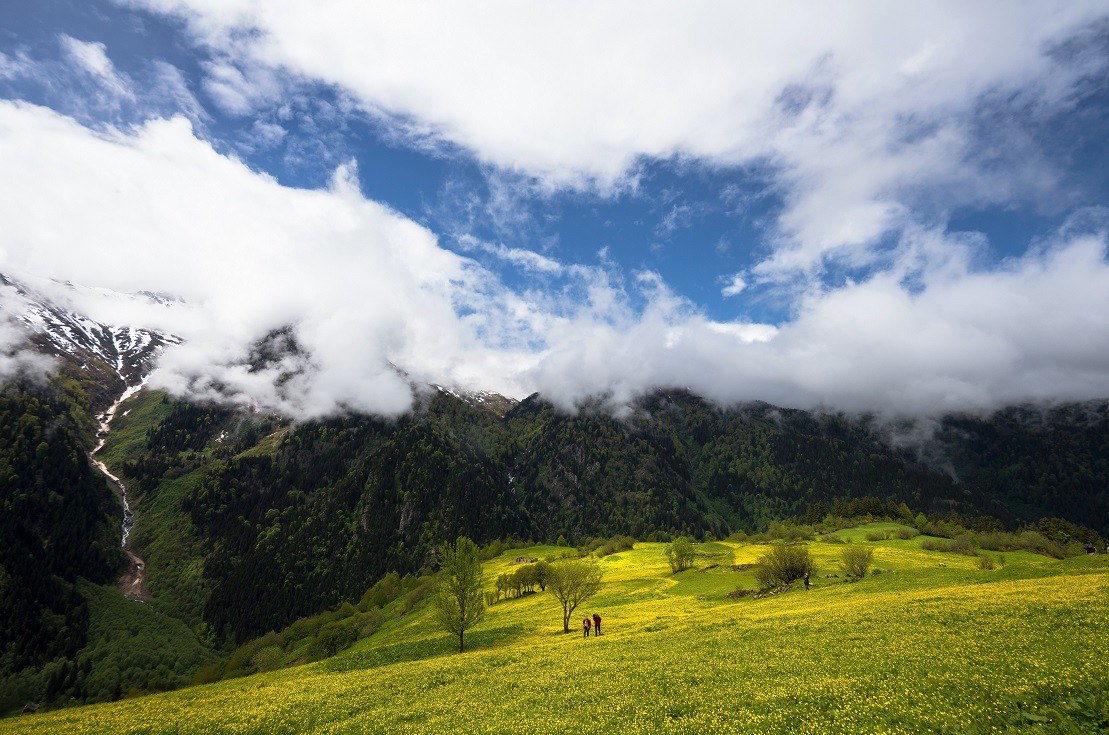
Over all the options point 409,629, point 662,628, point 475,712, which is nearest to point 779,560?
point 662,628

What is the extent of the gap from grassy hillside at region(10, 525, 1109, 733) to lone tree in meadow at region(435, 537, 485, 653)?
6160 millimetres

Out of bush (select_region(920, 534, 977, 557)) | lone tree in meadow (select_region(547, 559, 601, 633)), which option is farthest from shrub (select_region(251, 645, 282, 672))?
bush (select_region(920, 534, 977, 557))

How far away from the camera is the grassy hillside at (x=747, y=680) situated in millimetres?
19094

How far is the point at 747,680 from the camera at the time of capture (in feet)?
82.6

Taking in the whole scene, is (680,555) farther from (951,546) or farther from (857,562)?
(951,546)

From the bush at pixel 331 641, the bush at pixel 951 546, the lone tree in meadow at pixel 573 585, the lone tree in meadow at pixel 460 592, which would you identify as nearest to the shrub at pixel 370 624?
the bush at pixel 331 641

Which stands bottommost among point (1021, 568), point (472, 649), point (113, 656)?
point (113, 656)

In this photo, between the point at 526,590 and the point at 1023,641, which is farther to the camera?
the point at 526,590

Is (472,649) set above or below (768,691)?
below

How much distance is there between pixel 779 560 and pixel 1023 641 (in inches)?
2103

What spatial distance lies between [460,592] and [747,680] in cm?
4194

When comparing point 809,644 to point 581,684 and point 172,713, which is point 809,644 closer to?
point 581,684

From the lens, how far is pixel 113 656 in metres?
190

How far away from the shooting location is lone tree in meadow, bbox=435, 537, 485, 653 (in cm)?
5684
